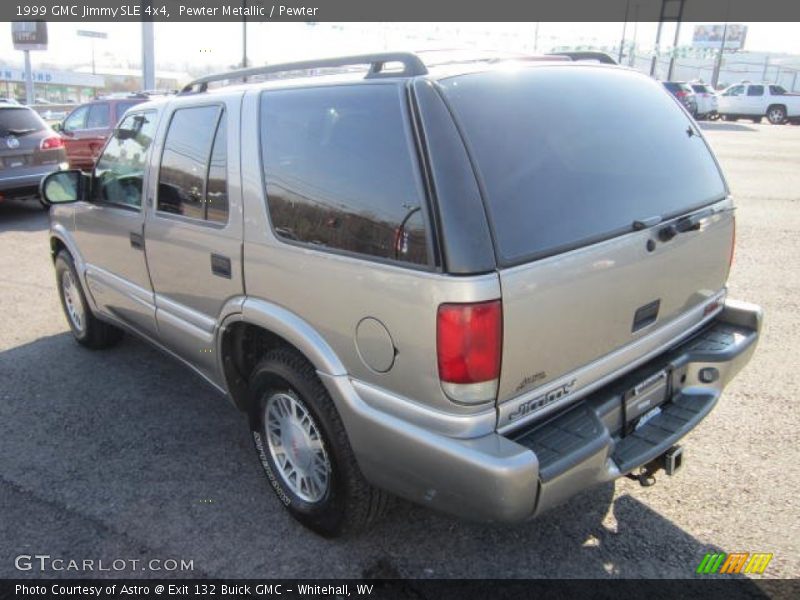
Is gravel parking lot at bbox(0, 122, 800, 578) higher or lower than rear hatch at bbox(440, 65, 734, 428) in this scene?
lower

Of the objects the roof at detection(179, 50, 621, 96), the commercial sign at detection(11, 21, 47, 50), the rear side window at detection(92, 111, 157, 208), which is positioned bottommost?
the rear side window at detection(92, 111, 157, 208)

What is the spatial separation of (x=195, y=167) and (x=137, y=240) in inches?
31.0

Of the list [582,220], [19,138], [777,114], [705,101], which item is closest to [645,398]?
[582,220]

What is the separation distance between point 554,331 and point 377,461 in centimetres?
80

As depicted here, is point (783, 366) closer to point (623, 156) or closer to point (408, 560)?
point (623, 156)

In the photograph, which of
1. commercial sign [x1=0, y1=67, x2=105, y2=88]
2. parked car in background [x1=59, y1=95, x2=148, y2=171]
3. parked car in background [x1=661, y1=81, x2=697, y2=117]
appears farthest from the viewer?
commercial sign [x1=0, y1=67, x2=105, y2=88]

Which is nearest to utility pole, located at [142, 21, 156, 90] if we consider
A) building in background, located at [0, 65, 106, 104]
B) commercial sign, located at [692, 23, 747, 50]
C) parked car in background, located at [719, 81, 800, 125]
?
parked car in background, located at [719, 81, 800, 125]

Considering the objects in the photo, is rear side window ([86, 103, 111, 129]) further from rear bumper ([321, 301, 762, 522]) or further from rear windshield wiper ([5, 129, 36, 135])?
rear bumper ([321, 301, 762, 522])

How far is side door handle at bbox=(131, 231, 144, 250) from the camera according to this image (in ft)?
12.1

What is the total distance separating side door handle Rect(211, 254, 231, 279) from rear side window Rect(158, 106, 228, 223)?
17cm

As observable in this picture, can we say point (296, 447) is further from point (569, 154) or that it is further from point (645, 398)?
point (569, 154)

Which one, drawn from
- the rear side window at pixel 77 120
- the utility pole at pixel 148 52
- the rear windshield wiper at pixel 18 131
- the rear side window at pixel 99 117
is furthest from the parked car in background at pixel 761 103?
the rear windshield wiper at pixel 18 131

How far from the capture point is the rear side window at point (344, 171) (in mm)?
2236

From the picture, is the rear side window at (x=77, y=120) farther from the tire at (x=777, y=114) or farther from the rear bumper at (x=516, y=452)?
the tire at (x=777, y=114)
